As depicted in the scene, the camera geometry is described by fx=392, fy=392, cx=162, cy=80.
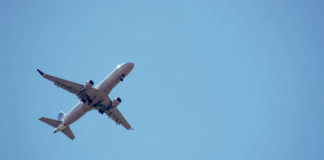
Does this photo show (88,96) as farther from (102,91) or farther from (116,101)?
(116,101)

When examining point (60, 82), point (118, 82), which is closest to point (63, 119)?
point (60, 82)

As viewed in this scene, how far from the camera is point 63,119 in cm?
7175

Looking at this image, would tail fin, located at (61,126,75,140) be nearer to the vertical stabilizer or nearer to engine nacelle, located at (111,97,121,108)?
the vertical stabilizer

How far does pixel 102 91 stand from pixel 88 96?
2.79 metres

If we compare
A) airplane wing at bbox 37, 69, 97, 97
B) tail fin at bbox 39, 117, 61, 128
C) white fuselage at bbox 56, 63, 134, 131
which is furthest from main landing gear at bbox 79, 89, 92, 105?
tail fin at bbox 39, 117, 61, 128

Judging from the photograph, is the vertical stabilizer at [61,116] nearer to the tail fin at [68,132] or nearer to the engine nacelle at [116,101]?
the tail fin at [68,132]

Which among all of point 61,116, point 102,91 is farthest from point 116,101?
point 61,116

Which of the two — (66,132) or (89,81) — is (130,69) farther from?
(66,132)

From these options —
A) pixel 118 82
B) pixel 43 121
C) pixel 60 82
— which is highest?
pixel 118 82

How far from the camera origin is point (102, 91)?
67062mm

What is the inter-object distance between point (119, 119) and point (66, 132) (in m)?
10.4

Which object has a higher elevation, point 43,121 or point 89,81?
point 89,81

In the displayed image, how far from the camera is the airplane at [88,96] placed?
217 feet

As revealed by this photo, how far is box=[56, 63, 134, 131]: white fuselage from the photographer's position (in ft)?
217
